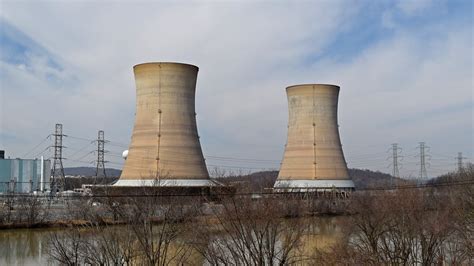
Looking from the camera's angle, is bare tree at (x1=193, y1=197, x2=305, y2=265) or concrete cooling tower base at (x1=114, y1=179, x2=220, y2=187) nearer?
bare tree at (x1=193, y1=197, x2=305, y2=265)

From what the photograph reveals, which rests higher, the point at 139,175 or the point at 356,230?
the point at 139,175

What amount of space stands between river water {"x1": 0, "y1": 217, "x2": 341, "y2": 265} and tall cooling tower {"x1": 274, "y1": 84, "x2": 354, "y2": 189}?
3739mm

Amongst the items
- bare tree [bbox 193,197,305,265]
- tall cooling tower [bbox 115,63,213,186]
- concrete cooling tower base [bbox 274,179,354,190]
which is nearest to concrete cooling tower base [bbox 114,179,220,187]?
tall cooling tower [bbox 115,63,213,186]

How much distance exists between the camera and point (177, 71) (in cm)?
1770

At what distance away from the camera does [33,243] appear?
14.7m

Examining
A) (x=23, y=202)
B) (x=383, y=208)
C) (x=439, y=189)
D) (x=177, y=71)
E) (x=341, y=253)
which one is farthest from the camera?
(x=439, y=189)

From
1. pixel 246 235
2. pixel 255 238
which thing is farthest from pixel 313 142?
pixel 246 235

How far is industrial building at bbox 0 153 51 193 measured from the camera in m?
38.9

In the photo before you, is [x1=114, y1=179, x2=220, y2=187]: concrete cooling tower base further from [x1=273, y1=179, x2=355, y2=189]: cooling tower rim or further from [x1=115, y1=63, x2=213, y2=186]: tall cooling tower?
[x1=273, y1=179, x2=355, y2=189]: cooling tower rim

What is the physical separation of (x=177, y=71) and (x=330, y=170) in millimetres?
8985

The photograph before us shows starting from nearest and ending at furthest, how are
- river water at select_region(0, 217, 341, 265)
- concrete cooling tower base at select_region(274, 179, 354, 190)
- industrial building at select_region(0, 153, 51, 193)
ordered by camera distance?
river water at select_region(0, 217, 341, 265) → concrete cooling tower base at select_region(274, 179, 354, 190) → industrial building at select_region(0, 153, 51, 193)

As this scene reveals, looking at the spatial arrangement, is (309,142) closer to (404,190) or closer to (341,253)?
(404,190)

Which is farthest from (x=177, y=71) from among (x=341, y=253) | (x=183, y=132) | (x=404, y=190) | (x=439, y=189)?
(x=439, y=189)

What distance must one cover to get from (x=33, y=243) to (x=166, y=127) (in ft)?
18.4
